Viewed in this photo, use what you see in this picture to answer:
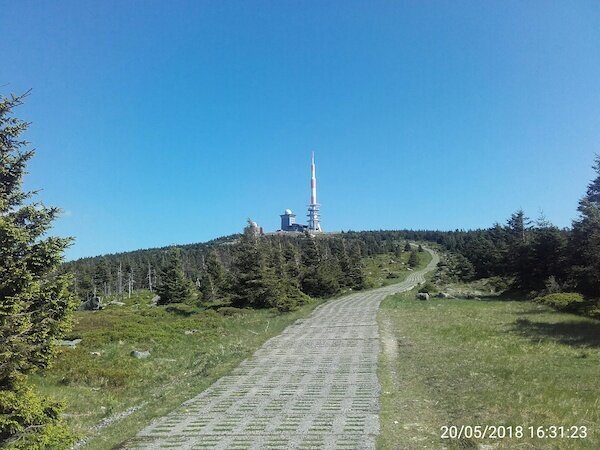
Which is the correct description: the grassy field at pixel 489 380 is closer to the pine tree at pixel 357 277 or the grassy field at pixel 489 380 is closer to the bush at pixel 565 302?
the bush at pixel 565 302

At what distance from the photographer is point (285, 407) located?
12602mm

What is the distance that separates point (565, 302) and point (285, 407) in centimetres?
3441

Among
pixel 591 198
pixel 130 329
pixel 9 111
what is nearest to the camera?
pixel 9 111

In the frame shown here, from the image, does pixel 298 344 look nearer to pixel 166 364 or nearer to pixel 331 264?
pixel 166 364

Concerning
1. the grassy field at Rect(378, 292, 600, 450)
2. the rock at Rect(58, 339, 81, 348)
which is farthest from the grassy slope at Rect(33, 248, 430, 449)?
the grassy field at Rect(378, 292, 600, 450)

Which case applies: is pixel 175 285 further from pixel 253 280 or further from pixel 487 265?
pixel 487 265

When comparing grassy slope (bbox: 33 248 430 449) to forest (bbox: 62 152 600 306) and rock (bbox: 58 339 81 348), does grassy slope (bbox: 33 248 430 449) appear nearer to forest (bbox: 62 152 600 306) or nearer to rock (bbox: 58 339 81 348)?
rock (bbox: 58 339 81 348)

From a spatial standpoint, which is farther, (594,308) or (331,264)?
(331,264)

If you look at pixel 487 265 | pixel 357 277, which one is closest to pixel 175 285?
pixel 357 277

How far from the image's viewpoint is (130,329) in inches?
1312

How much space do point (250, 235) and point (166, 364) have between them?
91.7 ft

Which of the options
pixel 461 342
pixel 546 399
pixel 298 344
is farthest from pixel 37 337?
pixel 461 342

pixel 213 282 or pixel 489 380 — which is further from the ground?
pixel 213 282

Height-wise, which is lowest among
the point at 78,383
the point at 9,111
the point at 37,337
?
the point at 78,383
